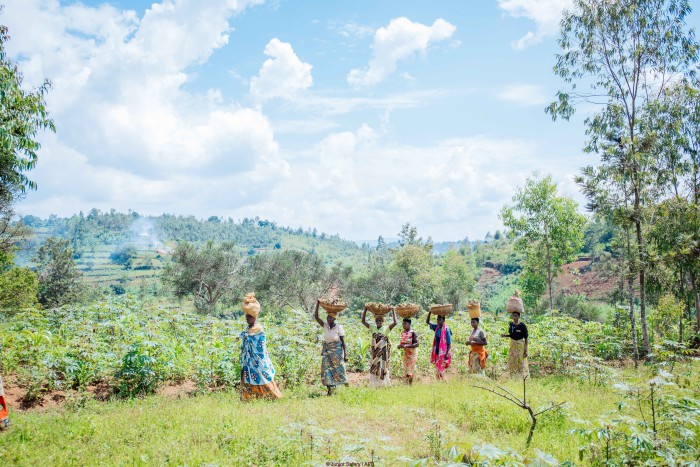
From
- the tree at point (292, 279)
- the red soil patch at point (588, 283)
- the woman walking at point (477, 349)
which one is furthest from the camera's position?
the red soil patch at point (588, 283)

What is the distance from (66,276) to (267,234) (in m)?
148

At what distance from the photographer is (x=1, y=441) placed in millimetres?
5910

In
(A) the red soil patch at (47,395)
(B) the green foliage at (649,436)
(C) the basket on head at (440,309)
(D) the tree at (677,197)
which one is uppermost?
(D) the tree at (677,197)

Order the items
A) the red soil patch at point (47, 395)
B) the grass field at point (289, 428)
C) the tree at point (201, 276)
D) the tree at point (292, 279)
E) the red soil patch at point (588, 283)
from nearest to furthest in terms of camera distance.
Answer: the grass field at point (289, 428) < the red soil patch at point (47, 395) < the tree at point (201, 276) < the tree at point (292, 279) < the red soil patch at point (588, 283)

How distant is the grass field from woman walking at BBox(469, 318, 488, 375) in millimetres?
1624

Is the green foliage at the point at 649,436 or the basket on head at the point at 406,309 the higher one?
the basket on head at the point at 406,309

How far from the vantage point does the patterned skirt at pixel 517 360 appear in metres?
10.3

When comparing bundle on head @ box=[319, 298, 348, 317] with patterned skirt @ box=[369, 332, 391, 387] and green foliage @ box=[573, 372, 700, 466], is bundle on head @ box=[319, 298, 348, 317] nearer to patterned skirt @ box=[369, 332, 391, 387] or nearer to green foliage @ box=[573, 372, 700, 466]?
patterned skirt @ box=[369, 332, 391, 387]

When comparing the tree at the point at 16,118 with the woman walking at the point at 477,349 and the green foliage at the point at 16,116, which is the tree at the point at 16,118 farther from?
the woman walking at the point at 477,349

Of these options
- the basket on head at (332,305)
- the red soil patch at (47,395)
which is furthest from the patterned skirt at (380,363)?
the red soil patch at (47,395)

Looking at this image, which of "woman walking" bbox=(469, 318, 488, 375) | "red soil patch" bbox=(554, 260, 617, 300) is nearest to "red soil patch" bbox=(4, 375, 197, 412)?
"woman walking" bbox=(469, 318, 488, 375)

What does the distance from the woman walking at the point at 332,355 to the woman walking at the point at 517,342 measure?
392 centimetres

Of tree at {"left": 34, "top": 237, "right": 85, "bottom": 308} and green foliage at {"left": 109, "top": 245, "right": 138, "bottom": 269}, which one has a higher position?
green foliage at {"left": 109, "top": 245, "right": 138, "bottom": 269}

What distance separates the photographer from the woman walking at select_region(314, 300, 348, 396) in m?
9.08
